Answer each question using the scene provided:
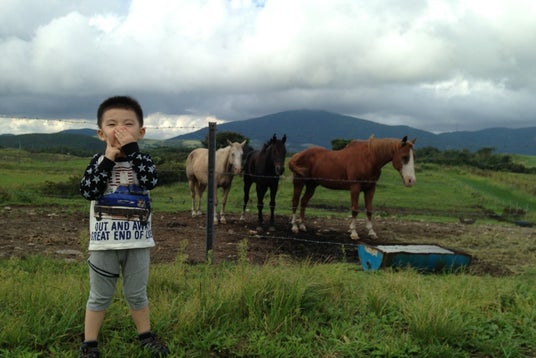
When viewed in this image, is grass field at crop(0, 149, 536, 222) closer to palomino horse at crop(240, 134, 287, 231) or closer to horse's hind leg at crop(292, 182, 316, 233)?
horse's hind leg at crop(292, 182, 316, 233)

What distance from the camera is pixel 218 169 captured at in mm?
10719

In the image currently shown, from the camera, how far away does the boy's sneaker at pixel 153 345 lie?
2.76m

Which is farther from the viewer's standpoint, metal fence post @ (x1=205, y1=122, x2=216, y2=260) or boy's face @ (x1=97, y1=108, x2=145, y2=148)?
metal fence post @ (x1=205, y1=122, x2=216, y2=260)

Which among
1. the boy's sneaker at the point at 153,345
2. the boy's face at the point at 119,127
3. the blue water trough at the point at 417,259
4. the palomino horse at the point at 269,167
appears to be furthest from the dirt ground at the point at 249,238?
the boy's face at the point at 119,127

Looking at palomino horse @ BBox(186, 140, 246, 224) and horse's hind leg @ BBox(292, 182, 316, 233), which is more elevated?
palomino horse @ BBox(186, 140, 246, 224)

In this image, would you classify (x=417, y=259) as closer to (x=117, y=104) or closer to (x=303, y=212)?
(x=303, y=212)

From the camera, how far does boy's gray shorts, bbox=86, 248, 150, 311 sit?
2.68m

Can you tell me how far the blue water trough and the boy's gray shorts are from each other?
12.9 ft

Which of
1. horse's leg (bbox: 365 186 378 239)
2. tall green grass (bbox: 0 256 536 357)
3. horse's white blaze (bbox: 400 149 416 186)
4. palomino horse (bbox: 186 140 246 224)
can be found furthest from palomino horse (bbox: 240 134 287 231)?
tall green grass (bbox: 0 256 536 357)

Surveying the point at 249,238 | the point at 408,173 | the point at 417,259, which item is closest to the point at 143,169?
the point at 417,259

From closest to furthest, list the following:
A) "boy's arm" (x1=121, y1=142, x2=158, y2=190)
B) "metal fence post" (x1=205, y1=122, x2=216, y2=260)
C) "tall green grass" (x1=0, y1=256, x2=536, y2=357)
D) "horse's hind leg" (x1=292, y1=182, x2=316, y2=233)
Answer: "boy's arm" (x1=121, y1=142, x2=158, y2=190)
"tall green grass" (x1=0, y1=256, x2=536, y2=357)
"metal fence post" (x1=205, y1=122, x2=216, y2=260)
"horse's hind leg" (x1=292, y1=182, x2=316, y2=233)

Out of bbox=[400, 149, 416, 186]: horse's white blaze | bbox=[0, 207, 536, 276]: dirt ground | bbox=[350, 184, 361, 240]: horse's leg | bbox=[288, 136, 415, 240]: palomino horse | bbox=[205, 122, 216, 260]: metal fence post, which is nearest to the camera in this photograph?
bbox=[205, 122, 216, 260]: metal fence post

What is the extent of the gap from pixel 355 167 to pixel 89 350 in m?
7.36

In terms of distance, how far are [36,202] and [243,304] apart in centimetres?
1058
